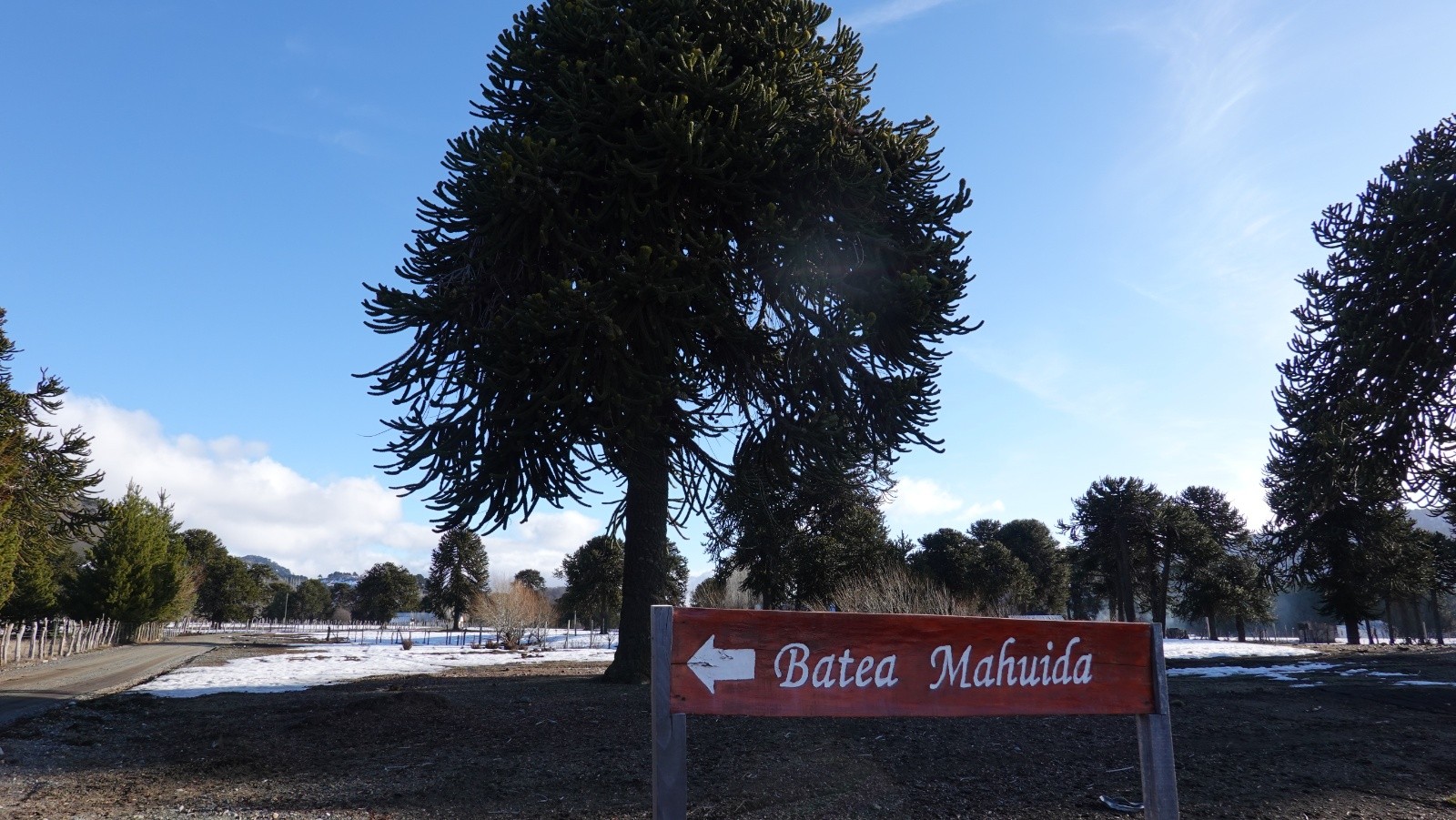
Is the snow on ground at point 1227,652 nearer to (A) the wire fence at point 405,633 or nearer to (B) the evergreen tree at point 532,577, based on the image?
(A) the wire fence at point 405,633

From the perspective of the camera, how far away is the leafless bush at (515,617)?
37.5m

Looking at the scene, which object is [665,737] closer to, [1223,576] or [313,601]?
[1223,576]

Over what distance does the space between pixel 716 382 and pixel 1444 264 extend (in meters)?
12.9

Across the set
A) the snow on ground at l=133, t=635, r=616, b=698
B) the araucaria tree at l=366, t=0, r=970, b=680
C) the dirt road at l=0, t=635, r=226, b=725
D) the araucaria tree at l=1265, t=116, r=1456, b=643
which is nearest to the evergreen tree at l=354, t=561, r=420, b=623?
the dirt road at l=0, t=635, r=226, b=725

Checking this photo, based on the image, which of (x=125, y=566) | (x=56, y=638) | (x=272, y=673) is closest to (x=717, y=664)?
(x=272, y=673)

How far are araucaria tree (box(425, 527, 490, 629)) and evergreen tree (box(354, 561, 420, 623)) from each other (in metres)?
10.2

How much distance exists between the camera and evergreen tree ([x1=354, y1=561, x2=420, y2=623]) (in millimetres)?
76244

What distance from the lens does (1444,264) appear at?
13859 millimetres

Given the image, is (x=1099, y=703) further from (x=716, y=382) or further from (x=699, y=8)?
(x=699, y=8)

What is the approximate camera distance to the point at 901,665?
10.9 feet

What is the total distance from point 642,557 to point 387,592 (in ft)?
240

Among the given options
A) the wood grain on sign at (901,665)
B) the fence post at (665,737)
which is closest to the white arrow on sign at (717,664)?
the wood grain on sign at (901,665)

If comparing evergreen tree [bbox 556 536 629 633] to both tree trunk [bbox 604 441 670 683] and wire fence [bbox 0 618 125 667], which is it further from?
tree trunk [bbox 604 441 670 683]

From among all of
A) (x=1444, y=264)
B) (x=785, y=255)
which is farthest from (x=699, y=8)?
(x=1444, y=264)
